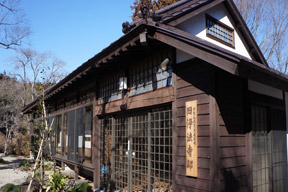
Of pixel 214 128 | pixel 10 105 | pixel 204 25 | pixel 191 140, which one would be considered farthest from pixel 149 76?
pixel 10 105

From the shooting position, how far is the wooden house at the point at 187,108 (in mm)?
3984

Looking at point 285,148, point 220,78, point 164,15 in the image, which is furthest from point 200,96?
point 285,148

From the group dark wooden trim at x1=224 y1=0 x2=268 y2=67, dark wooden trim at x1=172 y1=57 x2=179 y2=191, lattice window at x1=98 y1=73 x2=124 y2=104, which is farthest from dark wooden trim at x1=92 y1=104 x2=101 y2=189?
dark wooden trim at x1=224 y1=0 x2=268 y2=67

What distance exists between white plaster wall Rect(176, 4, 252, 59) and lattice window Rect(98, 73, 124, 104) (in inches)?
86.3

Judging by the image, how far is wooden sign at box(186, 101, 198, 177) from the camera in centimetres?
413

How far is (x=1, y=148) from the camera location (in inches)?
864

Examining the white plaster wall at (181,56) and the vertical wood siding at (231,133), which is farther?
the white plaster wall at (181,56)

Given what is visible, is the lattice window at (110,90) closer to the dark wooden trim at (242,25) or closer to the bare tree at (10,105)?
the dark wooden trim at (242,25)

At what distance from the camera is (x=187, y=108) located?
14.4 ft

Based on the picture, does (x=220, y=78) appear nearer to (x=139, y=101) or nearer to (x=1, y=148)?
(x=139, y=101)

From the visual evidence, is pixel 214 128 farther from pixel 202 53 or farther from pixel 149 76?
pixel 149 76

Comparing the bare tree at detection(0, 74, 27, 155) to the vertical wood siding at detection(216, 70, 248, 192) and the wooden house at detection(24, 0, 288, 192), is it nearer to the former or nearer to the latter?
the wooden house at detection(24, 0, 288, 192)

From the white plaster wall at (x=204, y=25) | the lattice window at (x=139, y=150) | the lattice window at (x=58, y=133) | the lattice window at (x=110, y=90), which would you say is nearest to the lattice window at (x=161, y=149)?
the lattice window at (x=139, y=150)

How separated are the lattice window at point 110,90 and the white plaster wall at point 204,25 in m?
2.19
